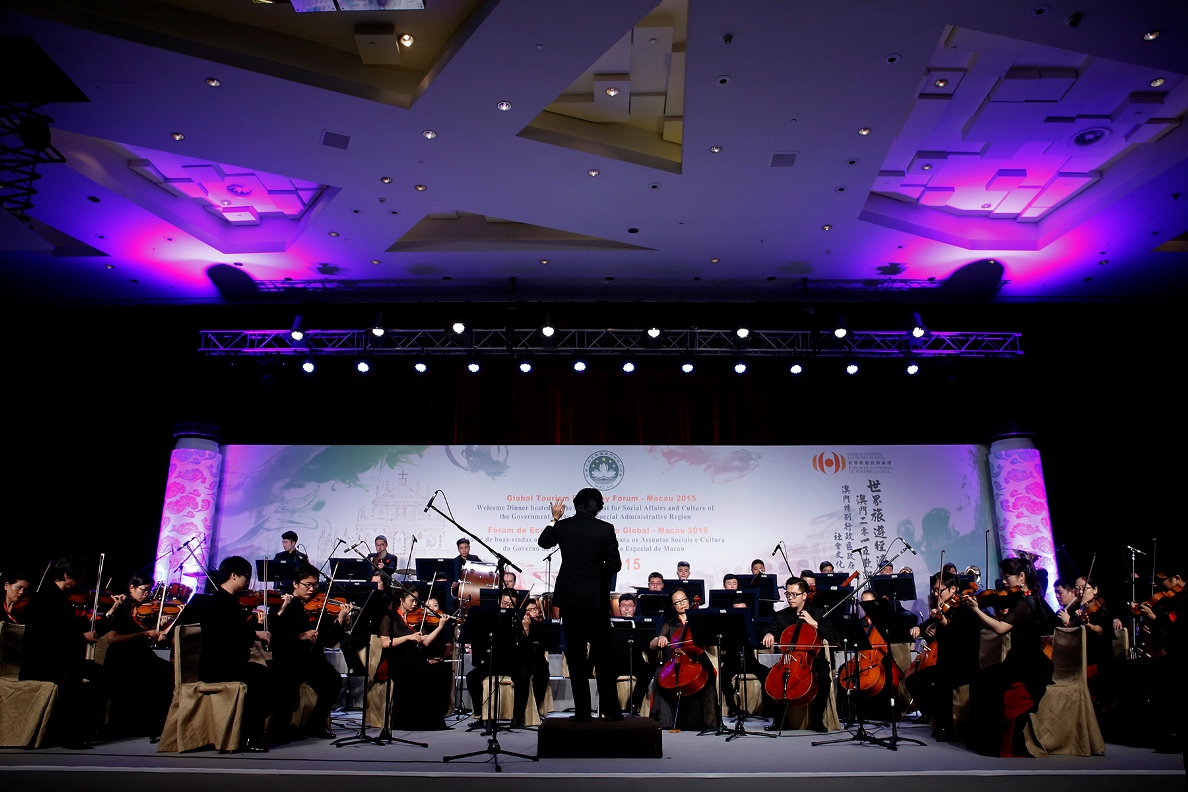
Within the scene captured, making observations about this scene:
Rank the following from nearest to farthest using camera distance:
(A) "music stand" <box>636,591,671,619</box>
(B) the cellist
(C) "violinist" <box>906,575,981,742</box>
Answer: (C) "violinist" <box>906,575,981,742</box> → (B) the cellist → (A) "music stand" <box>636,591,671,619</box>

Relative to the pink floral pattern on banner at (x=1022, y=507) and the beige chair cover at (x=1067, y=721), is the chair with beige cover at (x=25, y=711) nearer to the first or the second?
the beige chair cover at (x=1067, y=721)

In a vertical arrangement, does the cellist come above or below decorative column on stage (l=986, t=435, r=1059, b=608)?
below

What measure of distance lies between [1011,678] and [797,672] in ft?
5.74

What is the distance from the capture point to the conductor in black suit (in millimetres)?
5336

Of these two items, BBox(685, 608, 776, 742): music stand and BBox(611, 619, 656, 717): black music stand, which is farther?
BBox(611, 619, 656, 717): black music stand

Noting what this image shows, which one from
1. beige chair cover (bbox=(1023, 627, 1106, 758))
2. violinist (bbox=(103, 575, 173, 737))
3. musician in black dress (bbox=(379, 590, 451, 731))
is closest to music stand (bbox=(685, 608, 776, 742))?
beige chair cover (bbox=(1023, 627, 1106, 758))

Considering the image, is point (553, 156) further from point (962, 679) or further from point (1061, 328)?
point (1061, 328)

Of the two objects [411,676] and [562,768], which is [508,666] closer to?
[411,676]

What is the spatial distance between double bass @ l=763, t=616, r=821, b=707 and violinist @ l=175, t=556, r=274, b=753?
418cm

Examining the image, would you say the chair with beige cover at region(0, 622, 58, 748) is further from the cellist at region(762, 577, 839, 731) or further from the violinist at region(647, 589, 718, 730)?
the cellist at region(762, 577, 839, 731)

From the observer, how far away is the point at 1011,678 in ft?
18.5

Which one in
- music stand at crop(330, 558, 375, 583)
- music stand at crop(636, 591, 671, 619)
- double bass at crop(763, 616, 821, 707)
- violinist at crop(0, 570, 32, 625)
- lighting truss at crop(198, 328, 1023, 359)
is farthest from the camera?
lighting truss at crop(198, 328, 1023, 359)

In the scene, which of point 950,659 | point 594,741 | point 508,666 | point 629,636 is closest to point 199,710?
point 594,741

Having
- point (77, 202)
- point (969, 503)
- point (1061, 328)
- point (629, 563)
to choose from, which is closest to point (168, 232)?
point (77, 202)
